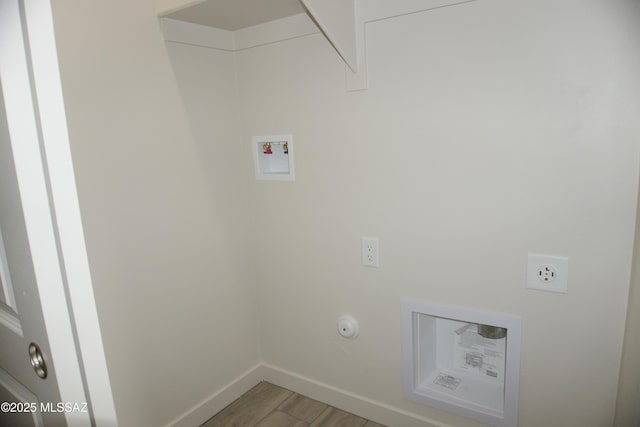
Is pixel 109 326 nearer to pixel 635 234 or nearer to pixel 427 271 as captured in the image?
pixel 427 271

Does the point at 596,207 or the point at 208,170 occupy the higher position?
the point at 208,170

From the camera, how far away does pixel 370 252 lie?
189 centimetres

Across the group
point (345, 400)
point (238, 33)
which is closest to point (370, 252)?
point (345, 400)

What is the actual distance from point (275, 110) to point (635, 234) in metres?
1.59

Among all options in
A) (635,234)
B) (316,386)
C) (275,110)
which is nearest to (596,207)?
(635,234)

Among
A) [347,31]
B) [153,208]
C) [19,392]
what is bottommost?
[19,392]

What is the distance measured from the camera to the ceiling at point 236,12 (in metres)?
1.69

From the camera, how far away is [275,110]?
2.07 metres

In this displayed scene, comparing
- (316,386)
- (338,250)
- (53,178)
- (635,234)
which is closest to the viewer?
(53,178)

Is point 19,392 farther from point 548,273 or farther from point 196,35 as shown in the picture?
point 548,273

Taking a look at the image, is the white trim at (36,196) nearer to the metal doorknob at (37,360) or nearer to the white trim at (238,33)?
the metal doorknob at (37,360)

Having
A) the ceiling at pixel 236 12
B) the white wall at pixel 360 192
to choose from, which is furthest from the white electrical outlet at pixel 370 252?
the ceiling at pixel 236 12

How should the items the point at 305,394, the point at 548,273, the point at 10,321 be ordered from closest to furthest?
the point at 10,321 < the point at 548,273 < the point at 305,394

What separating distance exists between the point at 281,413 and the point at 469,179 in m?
1.55
